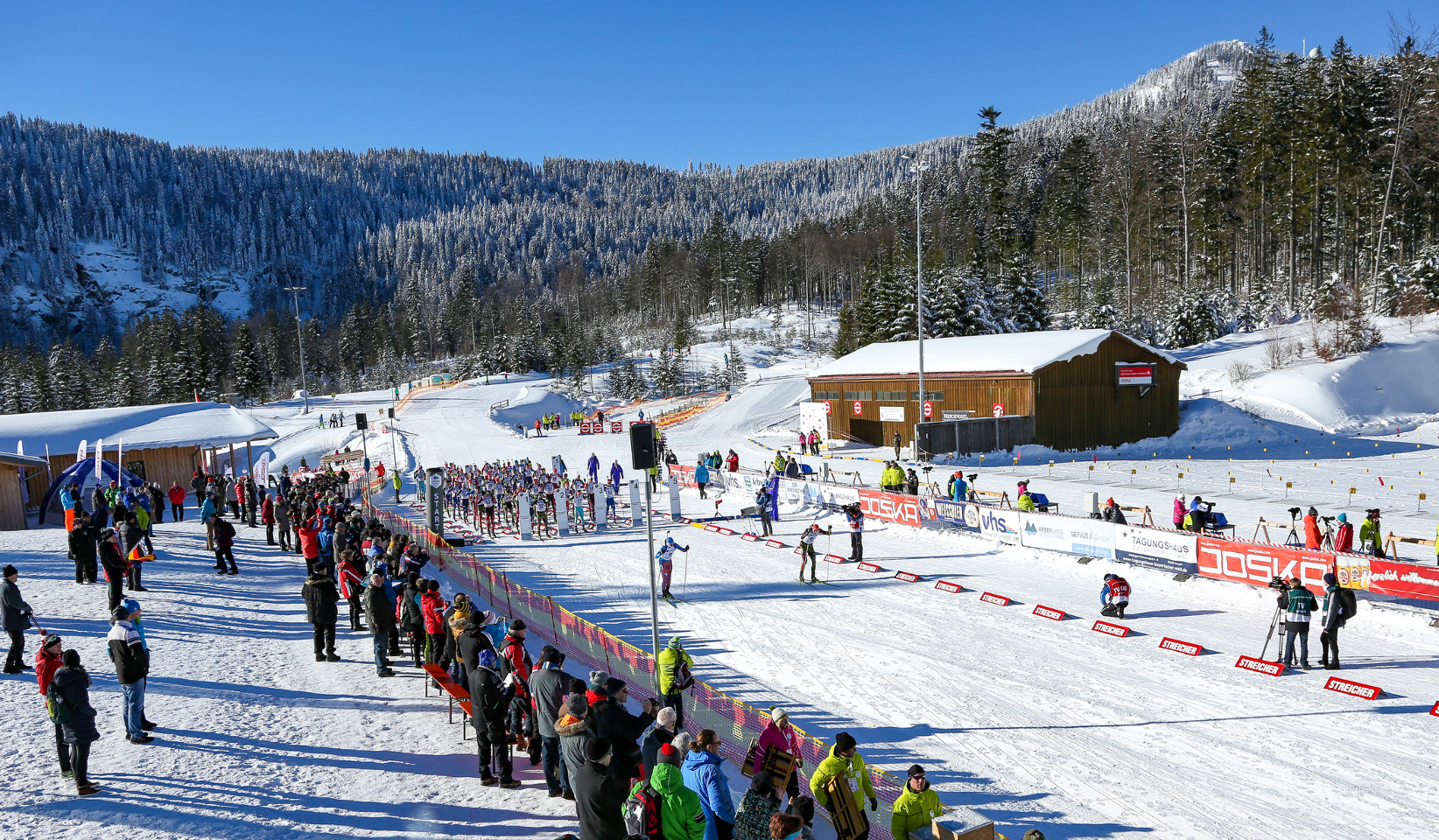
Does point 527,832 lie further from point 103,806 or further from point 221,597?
point 221,597

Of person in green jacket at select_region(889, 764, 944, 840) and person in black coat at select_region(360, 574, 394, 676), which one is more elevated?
person in black coat at select_region(360, 574, 394, 676)

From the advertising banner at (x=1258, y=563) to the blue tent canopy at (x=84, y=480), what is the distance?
88.0 ft

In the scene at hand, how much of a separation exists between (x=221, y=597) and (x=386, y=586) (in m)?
6.15

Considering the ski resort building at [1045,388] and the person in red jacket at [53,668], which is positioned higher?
the ski resort building at [1045,388]

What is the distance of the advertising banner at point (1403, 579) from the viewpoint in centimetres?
1200

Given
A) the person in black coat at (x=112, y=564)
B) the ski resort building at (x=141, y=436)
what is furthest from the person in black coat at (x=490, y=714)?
the ski resort building at (x=141, y=436)

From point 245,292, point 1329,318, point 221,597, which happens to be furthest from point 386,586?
point 245,292

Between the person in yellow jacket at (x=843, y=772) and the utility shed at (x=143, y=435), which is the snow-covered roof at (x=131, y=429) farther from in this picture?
the person in yellow jacket at (x=843, y=772)

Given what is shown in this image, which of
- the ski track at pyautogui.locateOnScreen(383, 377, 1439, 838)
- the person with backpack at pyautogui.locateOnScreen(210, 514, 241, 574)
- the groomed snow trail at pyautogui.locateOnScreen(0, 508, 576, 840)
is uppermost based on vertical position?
the person with backpack at pyautogui.locateOnScreen(210, 514, 241, 574)

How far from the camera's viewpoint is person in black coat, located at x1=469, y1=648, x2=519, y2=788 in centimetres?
706

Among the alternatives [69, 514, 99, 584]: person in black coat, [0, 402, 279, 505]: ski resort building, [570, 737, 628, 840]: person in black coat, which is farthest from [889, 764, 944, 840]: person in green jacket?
[0, 402, 279, 505]: ski resort building

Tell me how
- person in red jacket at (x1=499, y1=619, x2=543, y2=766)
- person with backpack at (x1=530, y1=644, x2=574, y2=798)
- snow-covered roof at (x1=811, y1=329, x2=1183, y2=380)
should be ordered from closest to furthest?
person with backpack at (x1=530, y1=644, x2=574, y2=798) → person in red jacket at (x1=499, y1=619, x2=543, y2=766) → snow-covered roof at (x1=811, y1=329, x2=1183, y2=380)

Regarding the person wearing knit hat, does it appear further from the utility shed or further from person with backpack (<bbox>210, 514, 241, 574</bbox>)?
the utility shed

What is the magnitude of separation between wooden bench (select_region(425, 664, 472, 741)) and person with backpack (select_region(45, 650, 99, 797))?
117 inches
